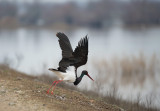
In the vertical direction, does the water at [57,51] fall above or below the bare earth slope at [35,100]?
above

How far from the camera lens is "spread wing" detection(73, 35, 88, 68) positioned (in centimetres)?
503

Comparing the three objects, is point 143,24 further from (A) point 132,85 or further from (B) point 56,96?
(B) point 56,96

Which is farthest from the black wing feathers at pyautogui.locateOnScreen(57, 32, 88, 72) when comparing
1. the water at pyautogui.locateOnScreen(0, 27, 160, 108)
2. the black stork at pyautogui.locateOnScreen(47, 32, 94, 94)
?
the water at pyautogui.locateOnScreen(0, 27, 160, 108)

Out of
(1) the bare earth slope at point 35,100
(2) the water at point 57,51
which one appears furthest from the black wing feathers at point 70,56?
(2) the water at point 57,51

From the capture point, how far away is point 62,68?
5590mm

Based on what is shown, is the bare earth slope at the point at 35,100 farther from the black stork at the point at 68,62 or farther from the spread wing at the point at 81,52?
the spread wing at the point at 81,52

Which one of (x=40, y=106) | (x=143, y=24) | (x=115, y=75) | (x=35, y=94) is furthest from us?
(x=143, y=24)

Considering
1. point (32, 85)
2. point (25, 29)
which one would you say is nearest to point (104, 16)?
point (25, 29)

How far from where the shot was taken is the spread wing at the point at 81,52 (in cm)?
503

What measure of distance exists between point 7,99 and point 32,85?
3.37ft

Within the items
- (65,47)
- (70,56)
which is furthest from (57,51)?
(70,56)

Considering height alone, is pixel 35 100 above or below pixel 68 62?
below

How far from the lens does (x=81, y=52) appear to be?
520 cm

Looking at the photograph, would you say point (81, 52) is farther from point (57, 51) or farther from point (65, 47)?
point (57, 51)
